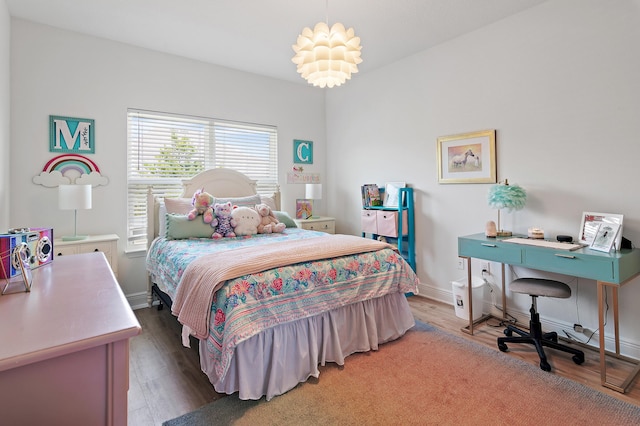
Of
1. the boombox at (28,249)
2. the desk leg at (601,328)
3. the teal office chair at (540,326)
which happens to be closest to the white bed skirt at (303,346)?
the teal office chair at (540,326)

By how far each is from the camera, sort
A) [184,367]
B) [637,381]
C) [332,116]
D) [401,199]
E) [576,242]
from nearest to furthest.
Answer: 1. [637,381]
2. [184,367]
3. [576,242]
4. [401,199]
5. [332,116]

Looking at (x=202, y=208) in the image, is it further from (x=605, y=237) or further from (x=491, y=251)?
(x=605, y=237)

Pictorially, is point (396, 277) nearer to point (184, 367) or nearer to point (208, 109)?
point (184, 367)

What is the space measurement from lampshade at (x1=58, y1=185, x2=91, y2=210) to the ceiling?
150 centimetres

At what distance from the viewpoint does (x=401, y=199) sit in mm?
3602

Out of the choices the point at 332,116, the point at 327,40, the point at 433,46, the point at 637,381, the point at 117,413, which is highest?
the point at 433,46

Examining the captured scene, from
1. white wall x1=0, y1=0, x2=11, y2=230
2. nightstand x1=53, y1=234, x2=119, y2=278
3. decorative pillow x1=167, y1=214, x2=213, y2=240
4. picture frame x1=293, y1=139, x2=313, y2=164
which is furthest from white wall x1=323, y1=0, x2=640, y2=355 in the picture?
white wall x1=0, y1=0, x2=11, y2=230

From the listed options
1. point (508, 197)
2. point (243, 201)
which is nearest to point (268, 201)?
point (243, 201)

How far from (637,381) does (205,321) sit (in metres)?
2.67

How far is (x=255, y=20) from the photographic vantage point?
2869 millimetres

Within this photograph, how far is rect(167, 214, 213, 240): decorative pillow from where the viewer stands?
293cm

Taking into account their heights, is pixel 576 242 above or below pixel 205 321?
above

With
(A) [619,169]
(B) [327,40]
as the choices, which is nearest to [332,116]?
(B) [327,40]

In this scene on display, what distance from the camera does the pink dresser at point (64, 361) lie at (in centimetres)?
66
